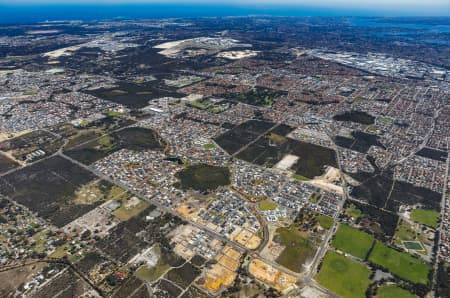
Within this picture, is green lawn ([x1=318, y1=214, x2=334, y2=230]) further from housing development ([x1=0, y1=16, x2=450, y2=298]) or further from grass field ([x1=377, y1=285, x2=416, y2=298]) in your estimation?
grass field ([x1=377, y1=285, x2=416, y2=298])

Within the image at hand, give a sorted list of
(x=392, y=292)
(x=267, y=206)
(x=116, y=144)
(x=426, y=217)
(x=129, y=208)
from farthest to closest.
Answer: (x=116, y=144)
(x=267, y=206)
(x=129, y=208)
(x=426, y=217)
(x=392, y=292)

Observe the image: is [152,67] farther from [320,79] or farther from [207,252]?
[207,252]

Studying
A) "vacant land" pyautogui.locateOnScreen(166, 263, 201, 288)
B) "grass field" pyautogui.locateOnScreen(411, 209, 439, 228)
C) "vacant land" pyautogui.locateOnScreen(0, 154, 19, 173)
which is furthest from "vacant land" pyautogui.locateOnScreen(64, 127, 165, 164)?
"grass field" pyautogui.locateOnScreen(411, 209, 439, 228)

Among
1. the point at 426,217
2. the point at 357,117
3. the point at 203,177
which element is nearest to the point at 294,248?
the point at 203,177

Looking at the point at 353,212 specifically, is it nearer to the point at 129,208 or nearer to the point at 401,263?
the point at 401,263

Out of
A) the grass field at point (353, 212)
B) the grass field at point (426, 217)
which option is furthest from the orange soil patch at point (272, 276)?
the grass field at point (426, 217)

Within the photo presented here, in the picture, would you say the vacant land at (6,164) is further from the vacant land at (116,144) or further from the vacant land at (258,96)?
the vacant land at (258,96)

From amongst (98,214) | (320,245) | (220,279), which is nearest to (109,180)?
(98,214)
